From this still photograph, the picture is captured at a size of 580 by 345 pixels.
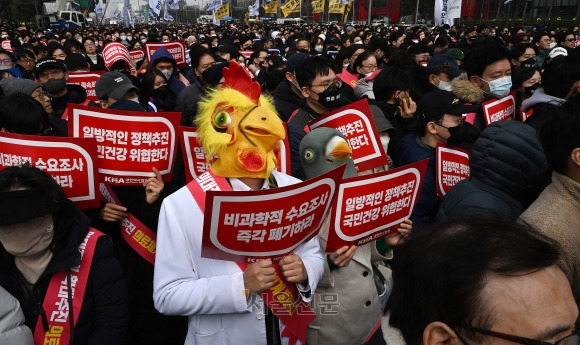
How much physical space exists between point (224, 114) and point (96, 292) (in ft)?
3.51

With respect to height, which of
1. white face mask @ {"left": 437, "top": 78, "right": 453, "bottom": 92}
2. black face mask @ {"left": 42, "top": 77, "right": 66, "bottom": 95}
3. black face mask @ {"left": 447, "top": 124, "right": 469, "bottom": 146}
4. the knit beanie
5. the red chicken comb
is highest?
the red chicken comb

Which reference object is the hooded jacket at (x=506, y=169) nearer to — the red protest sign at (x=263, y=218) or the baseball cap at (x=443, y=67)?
the red protest sign at (x=263, y=218)

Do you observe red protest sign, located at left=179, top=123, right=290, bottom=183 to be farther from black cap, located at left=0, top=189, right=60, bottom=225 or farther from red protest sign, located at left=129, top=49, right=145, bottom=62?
red protest sign, located at left=129, top=49, right=145, bottom=62

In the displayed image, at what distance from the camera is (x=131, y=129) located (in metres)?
2.75

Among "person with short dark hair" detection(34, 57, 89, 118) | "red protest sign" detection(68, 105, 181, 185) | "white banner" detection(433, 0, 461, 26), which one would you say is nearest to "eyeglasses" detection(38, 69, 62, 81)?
"person with short dark hair" detection(34, 57, 89, 118)

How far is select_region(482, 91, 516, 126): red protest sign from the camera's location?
4.03 metres

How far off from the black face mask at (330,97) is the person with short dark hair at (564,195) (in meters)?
2.16

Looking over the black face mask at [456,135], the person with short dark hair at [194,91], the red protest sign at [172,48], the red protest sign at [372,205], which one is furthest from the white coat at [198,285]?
the red protest sign at [172,48]

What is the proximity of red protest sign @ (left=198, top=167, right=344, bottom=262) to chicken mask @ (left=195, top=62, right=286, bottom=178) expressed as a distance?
0.31m

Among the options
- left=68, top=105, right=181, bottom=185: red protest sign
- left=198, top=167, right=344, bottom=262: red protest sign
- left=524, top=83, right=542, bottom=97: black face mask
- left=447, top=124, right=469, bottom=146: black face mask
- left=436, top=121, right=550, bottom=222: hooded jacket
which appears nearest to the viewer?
left=198, top=167, right=344, bottom=262: red protest sign

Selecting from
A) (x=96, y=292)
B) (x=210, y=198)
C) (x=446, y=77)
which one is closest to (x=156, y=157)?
(x=96, y=292)

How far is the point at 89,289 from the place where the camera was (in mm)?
2188

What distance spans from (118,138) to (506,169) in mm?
2201

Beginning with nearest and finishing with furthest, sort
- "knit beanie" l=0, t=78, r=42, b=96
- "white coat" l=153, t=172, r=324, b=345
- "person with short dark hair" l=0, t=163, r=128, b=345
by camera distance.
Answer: "white coat" l=153, t=172, r=324, b=345 → "person with short dark hair" l=0, t=163, r=128, b=345 → "knit beanie" l=0, t=78, r=42, b=96
